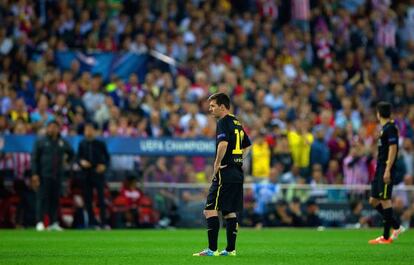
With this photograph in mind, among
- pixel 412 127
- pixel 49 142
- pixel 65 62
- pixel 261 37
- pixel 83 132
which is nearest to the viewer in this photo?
pixel 49 142

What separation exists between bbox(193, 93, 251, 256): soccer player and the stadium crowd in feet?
34.7

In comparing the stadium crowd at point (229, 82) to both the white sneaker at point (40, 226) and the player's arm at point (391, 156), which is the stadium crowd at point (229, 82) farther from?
the player's arm at point (391, 156)

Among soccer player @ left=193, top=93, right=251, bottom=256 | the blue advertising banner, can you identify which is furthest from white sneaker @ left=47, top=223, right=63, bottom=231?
soccer player @ left=193, top=93, right=251, bottom=256

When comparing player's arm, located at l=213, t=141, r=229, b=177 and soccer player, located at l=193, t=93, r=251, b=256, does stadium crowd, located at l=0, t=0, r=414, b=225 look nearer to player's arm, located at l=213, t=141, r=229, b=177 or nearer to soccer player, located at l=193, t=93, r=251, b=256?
soccer player, located at l=193, t=93, r=251, b=256

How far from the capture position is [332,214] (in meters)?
25.5

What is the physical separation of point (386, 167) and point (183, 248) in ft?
12.6

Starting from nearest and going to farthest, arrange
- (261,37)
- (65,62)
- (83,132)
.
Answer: (83,132) < (65,62) < (261,37)

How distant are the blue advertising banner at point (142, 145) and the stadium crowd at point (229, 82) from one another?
0.27 m

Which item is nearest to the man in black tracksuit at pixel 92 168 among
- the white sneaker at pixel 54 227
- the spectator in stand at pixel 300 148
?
the white sneaker at pixel 54 227

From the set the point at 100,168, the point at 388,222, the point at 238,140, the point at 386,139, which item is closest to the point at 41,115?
the point at 100,168

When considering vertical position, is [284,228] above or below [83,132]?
below

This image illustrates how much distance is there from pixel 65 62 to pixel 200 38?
14.1 ft

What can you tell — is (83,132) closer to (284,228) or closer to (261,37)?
(284,228)

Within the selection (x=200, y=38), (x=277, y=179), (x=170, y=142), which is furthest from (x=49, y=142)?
(x=200, y=38)
